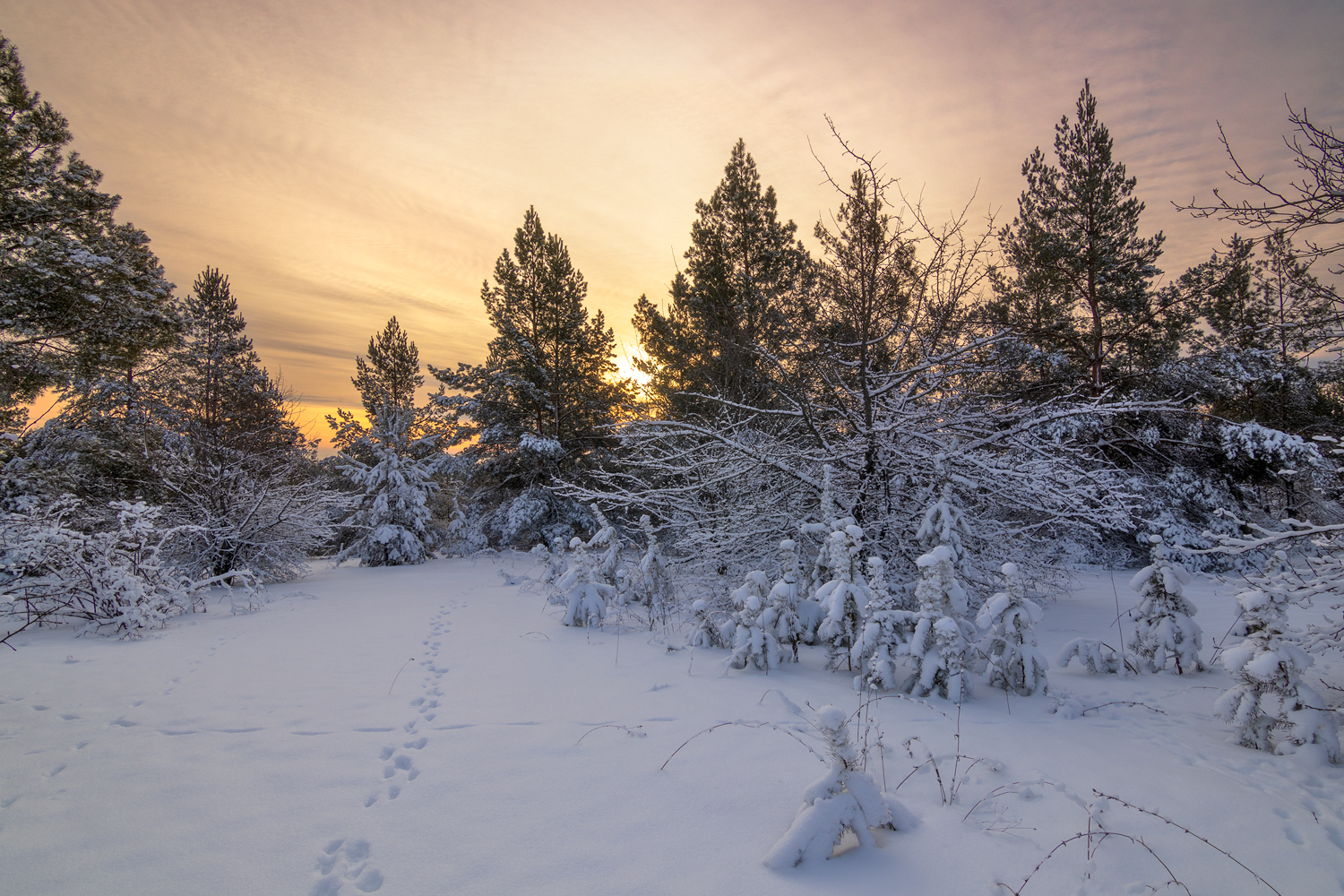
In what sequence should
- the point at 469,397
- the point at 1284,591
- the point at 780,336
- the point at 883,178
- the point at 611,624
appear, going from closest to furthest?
the point at 1284,591 → the point at 883,178 → the point at 611,624 → the point at 780,336 → the point at 469,397

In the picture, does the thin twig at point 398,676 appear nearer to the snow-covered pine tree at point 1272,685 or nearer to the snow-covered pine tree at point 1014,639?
the snow-covered pine tree at point 1014,639

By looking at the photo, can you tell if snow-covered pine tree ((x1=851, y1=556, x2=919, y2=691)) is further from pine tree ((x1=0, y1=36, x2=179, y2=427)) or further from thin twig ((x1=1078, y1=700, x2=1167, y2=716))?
pine tree ((x1=0, y1=36, x2=179, y2=427))

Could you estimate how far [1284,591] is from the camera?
9.11 ft

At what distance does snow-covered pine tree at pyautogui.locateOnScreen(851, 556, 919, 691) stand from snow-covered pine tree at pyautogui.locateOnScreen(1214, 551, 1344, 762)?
1636 mm

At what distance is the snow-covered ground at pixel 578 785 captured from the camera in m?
1.97

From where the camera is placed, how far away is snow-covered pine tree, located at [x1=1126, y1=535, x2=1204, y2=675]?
3965 millimetres

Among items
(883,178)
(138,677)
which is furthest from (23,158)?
(883,178)

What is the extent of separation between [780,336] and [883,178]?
4.01m

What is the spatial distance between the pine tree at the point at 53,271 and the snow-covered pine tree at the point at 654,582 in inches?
469

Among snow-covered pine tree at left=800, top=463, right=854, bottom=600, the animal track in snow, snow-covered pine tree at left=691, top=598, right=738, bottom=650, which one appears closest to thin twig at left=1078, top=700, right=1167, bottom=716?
snow-covered pine tree at left=800, top=463, right=854, bottom=600

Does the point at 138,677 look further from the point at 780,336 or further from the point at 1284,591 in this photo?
the point at 780,336

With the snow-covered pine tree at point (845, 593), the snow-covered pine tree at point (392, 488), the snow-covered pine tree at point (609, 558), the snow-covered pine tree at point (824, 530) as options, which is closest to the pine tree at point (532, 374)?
the snow-covered pine tree at point (392, 488)

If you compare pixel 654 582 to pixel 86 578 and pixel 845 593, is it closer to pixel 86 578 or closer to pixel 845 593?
pixel 845 593

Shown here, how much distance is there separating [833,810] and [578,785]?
1280 mm
